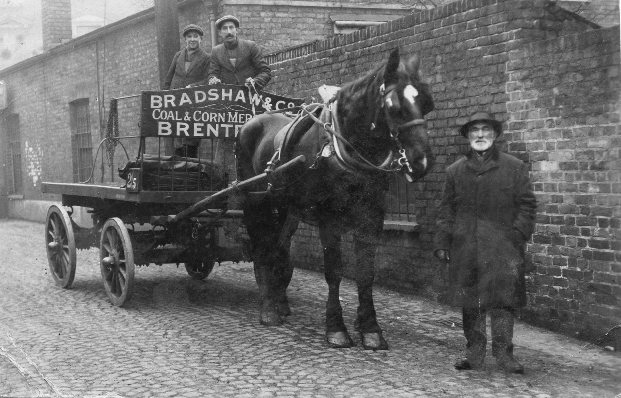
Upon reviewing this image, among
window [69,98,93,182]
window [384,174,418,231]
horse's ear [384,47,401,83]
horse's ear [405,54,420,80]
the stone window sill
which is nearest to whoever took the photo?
horse's ear [384,47,401,83]

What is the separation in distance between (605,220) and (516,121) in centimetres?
120

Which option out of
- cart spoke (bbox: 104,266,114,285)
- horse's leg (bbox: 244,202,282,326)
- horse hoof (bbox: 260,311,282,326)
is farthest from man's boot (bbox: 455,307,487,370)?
cart spoke (bbox: 104,266,114,285)

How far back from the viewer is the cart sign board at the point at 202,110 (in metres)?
6.75

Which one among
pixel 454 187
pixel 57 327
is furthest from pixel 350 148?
pixel 57 327

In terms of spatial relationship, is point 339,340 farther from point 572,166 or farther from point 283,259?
point 572,166

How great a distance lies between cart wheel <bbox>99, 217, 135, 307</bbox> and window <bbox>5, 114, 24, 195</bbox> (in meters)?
13.7

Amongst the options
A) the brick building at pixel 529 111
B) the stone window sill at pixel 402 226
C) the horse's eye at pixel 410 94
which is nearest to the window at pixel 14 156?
the brick building at pixel 529 111

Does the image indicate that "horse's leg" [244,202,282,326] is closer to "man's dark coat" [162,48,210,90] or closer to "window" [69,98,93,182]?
"man's dark coat" [162,48,210,90]

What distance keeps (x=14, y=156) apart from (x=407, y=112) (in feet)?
59.5

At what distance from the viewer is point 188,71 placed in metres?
8.52

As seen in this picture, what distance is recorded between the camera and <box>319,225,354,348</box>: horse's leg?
541 centimetres

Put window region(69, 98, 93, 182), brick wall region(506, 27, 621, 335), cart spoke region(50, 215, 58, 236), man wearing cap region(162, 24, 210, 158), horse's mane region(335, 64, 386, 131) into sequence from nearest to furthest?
horse's mane region(335, 64, 386, 131)
brick wall region(506, 27, 621, 335)
cart spoke region(50, 215, 58, 236)
man wearing cap region(162, 24, 210, 158)
window region(69, 98, 93, 182)

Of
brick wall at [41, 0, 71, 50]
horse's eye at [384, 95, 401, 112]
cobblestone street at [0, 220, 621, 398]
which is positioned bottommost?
cobblestone street at [0, 220, 621, 398]

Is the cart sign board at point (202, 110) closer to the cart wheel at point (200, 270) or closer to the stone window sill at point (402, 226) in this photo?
the stone window sill at point (402, 226)
